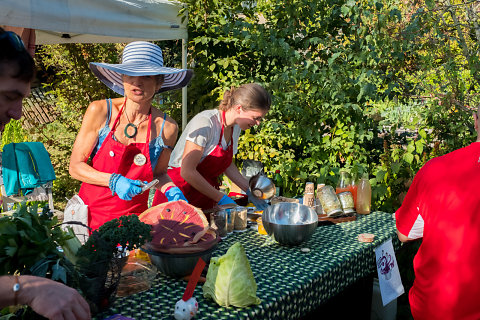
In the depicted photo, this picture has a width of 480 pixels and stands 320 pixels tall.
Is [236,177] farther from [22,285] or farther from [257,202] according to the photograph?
[22,285]

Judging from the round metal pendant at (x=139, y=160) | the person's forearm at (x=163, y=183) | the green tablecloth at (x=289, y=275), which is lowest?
the green tablecloth at (x=289, y=275)

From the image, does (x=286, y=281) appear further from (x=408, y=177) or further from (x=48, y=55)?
(x=48, y=55)

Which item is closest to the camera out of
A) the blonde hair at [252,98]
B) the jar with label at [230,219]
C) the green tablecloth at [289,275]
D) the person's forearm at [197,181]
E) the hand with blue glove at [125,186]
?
the green tablecloth at [289,275]

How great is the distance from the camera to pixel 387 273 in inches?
90.0

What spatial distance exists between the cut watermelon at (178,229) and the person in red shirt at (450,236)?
3.12ft

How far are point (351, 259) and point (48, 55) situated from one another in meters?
6.95

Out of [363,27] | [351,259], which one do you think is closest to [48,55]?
[363,27]

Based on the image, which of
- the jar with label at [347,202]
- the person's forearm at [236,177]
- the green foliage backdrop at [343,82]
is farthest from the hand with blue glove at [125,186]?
the green foliage backdrop at [343,82]

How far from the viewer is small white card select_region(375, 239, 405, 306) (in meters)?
2.22

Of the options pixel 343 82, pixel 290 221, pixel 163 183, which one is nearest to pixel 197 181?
pixel 163 183

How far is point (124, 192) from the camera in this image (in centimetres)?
215

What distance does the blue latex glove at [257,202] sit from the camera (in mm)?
2859

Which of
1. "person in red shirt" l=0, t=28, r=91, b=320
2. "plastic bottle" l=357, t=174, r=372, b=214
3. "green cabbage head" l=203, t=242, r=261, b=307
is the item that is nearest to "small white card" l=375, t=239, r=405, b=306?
"plastic bottle" l=357, t=174, r=372, b=214

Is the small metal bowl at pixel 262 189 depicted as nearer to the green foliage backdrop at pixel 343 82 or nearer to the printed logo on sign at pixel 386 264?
the printed logo on sign at pixel 386 264
